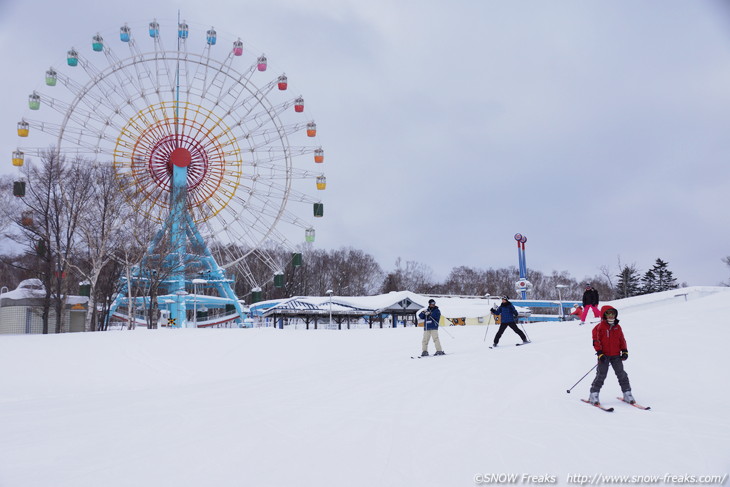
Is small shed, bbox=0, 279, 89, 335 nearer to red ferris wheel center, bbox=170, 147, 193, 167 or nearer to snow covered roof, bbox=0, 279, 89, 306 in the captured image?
snow covered roof, bbox=0, 279, 89, 306

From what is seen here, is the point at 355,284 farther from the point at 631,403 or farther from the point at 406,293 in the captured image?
the point at 631,403

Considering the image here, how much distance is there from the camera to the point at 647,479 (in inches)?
213

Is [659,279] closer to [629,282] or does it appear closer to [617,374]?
[629,282]

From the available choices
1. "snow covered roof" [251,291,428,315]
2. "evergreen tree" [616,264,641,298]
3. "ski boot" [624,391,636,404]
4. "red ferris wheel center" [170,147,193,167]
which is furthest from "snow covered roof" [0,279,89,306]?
"evergreen tree" [616,264,641,298]

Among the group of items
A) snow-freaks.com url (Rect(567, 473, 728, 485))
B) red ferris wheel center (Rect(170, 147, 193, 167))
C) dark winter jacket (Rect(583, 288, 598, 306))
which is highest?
red ferris wheel center (Rect(170, 147, 193, 167))

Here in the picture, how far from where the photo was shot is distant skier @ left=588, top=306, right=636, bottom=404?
838 centimetres

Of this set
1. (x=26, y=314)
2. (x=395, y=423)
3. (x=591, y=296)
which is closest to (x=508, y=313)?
(x=591, y=296)

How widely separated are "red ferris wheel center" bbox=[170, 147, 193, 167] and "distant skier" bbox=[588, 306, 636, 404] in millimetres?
27862

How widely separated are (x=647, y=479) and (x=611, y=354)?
10.7 feet

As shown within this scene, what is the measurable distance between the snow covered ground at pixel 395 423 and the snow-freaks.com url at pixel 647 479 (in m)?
0.02

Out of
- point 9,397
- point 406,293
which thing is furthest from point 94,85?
point 406,293

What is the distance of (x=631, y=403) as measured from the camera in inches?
330

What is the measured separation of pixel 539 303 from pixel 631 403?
50.4 meters

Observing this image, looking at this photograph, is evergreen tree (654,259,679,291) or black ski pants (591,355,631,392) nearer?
black ski pants (591,355,631,392)
